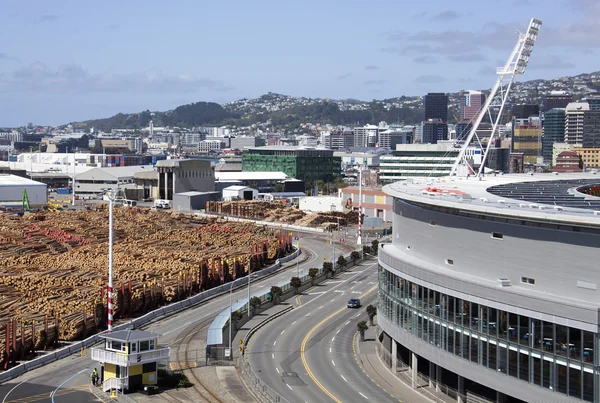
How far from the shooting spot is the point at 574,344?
33.9 m

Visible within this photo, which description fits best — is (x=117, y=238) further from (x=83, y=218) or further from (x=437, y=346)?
(x=437, y=346)

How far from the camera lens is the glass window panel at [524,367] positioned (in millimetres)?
35719

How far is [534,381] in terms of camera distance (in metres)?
35.3

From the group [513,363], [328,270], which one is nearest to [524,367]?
[513,363]

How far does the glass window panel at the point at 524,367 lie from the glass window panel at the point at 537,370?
1.20ft

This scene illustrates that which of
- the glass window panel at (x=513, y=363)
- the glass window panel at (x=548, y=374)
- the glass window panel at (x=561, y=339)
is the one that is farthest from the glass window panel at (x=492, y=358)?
the glass window panel at (x=561, y=339)

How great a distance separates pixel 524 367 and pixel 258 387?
12.9 metres

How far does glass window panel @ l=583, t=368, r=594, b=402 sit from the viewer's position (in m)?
33.4

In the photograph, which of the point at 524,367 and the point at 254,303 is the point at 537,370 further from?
the point at 254,303

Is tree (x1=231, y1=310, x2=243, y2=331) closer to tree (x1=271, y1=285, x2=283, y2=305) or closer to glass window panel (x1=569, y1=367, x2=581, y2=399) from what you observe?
tree (x1=271, y1=285, x2=283, y2=305)

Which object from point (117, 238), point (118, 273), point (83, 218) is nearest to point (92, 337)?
point (118, 273)

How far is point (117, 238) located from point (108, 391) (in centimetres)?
5760

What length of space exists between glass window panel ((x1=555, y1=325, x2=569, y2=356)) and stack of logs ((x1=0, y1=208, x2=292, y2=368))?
28620 millimetres

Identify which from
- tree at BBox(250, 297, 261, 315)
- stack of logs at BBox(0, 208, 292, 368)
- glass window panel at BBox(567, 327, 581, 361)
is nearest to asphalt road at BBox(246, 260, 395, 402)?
tree at BBox(250, 297, 261, 315)
